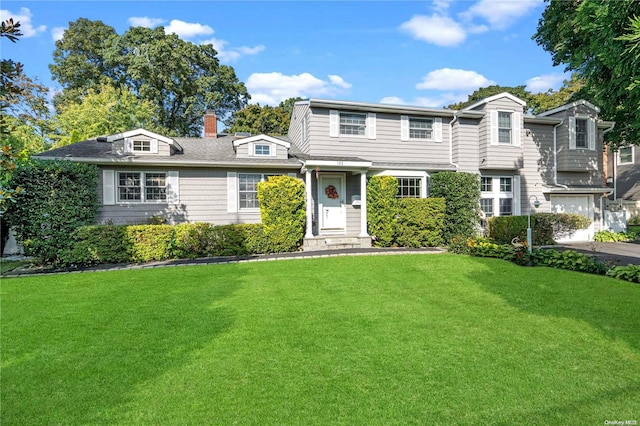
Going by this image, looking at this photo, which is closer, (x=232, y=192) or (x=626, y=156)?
(x=232, y=192)

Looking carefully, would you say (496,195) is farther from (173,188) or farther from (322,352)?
(322,352)

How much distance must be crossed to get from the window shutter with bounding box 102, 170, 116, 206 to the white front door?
7.50m

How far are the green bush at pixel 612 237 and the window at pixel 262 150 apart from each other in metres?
14.9

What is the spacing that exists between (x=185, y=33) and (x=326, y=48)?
78.7 feet

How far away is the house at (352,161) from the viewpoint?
1220 cm

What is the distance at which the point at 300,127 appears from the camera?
15.3m

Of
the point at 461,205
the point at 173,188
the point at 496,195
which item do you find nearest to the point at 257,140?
the point at 173,188

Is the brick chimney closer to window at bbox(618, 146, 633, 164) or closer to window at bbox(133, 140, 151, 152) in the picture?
window at bbox(133, 140, 151, 152)

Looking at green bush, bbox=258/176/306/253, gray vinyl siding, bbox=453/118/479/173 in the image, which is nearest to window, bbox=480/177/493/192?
gray vinyl siding, bbox=453/118/479/173

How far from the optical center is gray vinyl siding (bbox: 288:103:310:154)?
14203 mm

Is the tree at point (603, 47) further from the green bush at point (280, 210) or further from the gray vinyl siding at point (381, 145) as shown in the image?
the green bush at point (280, 210)

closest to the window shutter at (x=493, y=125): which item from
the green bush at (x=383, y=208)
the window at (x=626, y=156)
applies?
the green bush at (x=383, y=208)

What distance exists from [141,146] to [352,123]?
817 cm

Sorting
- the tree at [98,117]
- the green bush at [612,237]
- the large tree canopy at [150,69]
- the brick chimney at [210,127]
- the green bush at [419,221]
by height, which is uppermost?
the large tree canopy at [150,69]
